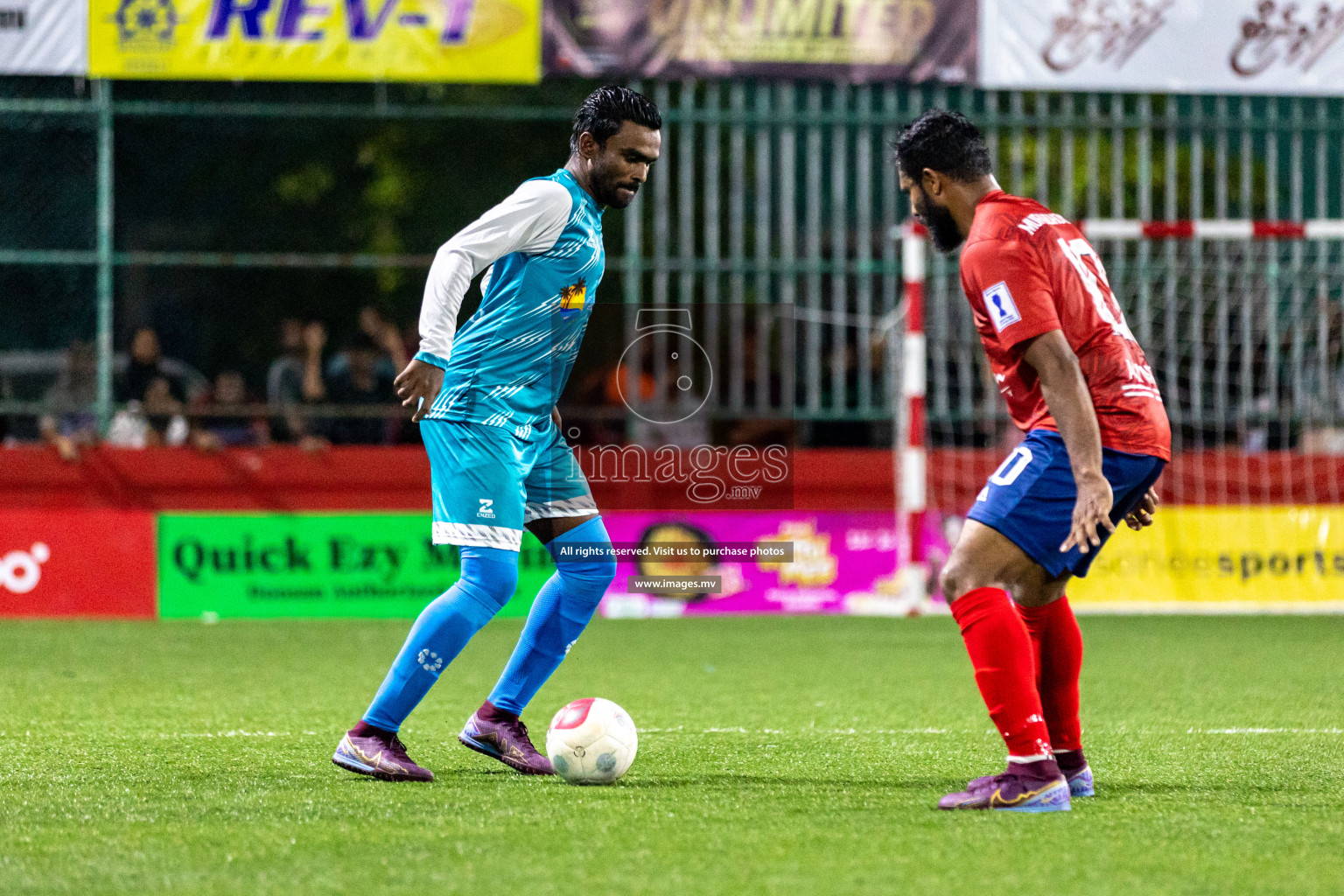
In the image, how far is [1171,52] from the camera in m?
12.9

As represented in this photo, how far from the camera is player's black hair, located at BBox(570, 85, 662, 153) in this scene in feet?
16.3

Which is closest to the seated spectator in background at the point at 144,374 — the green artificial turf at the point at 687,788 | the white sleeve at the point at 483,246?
the green artificial turf at the point at 687,788

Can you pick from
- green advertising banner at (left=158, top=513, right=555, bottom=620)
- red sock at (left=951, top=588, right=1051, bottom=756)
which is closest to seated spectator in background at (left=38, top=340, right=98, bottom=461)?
green advertising banner at (left=158, top=513, right=555, bottom=620)

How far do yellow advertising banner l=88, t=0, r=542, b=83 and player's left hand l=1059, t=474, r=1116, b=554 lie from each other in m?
9.24

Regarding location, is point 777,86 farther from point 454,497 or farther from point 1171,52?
point 454,497

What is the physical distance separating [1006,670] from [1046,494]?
1.54ft

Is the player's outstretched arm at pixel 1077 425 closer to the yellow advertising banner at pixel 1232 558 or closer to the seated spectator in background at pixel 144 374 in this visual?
the yellow advertising banner at pixel 1232 558

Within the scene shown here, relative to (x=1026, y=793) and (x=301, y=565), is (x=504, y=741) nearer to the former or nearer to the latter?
(x=1026, y=793)

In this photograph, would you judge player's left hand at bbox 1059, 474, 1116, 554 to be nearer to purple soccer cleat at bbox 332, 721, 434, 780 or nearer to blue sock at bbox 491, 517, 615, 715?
blue sock at bbox 491, 517, 615, 715

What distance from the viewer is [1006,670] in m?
4.25

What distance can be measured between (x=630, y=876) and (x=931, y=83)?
34.0 ft

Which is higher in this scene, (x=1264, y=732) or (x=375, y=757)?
(x=375, y=757)

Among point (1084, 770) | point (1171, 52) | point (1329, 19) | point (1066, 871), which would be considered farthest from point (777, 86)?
point (1066, 871)

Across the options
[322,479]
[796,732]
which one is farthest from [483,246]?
[322,479]
